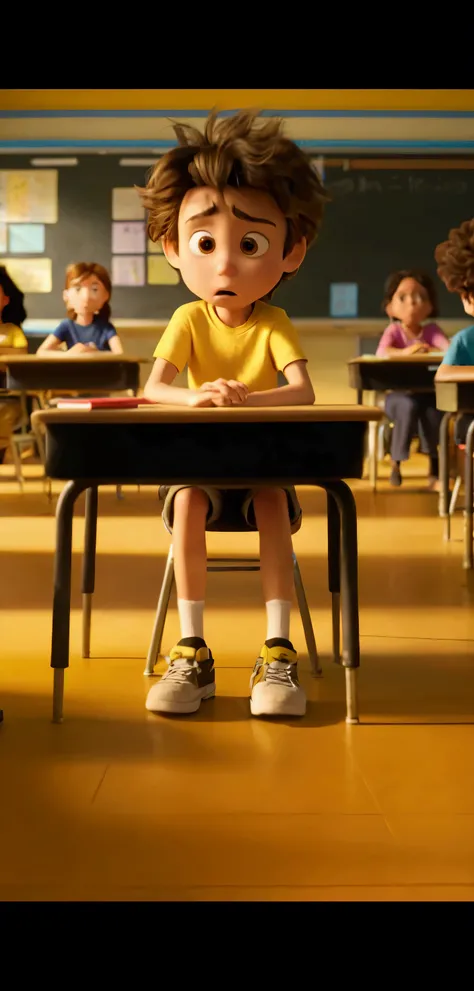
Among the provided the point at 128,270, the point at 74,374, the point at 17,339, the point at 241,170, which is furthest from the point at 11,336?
the point at 241,170

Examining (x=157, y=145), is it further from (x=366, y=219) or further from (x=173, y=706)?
(x=173, y=706)

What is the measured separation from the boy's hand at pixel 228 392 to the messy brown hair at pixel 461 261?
2.16 m

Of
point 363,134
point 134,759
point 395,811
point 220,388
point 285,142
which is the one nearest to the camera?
point 395,811

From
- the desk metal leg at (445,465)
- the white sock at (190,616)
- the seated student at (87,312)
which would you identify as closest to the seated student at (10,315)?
the seated student at (87,312)

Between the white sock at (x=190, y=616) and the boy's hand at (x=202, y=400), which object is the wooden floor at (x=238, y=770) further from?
the boy's hand at (x=202, y=400)

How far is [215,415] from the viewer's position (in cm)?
176

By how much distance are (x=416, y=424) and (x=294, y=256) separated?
434 cm

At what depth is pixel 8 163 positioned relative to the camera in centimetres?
878

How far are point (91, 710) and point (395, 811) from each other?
712mm

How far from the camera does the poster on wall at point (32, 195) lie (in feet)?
28.7
